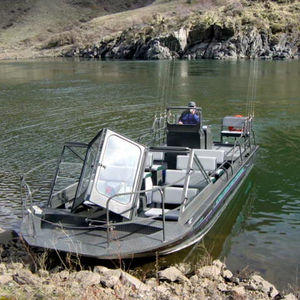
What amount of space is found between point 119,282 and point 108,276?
25cm

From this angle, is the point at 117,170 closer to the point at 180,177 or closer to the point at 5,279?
the point at 180,177

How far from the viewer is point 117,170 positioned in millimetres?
7770

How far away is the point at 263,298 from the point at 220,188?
3514mm

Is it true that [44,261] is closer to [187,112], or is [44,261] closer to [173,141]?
[173,141]

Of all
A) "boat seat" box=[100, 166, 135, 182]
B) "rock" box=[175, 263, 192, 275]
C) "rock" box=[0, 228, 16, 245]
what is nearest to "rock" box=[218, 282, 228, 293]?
"rock" box=[175, 263, 192, 275]

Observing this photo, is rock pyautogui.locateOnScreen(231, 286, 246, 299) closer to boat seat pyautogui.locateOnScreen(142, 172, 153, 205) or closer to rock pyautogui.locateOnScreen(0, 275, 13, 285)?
boat seat pyautogui.locateOnScreen(142, 172, 153, 205)

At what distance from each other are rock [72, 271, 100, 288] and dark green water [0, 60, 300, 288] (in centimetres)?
217

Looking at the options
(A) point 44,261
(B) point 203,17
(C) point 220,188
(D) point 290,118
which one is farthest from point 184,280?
(B) point 203,17

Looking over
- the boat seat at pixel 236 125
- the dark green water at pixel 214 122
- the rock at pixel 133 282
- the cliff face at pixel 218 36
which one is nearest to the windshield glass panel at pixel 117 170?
the rock at pixel 133 282

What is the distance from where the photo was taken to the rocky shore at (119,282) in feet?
21.1

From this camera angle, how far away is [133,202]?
7797mm

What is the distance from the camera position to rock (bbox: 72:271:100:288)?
677cm

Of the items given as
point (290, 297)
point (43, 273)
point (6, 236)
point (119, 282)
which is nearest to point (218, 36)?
point (6, 236)

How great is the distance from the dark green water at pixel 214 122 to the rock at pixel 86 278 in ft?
7.13
